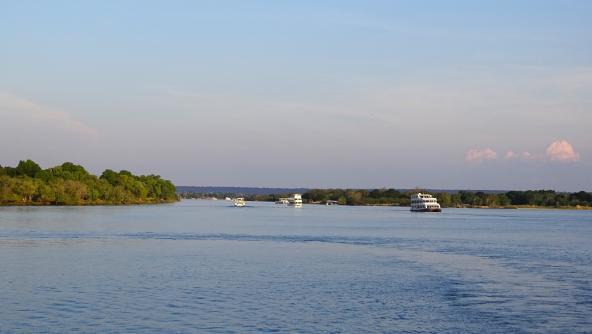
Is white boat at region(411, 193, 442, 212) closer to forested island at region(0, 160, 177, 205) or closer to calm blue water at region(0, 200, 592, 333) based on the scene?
forested island at region(0, 160, 177, 205)

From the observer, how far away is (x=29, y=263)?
131 feet

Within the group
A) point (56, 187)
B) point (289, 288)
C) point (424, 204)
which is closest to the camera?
point (289, 288)

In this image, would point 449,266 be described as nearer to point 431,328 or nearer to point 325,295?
point 325,295

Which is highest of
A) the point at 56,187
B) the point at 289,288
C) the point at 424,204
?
the point at 56,187

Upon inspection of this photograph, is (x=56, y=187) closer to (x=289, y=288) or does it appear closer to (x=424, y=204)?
(x=424, y=204)

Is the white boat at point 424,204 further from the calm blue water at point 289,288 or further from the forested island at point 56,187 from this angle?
the calm blue water at point 289,288

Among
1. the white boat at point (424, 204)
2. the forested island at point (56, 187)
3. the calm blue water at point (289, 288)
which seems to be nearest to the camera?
the calm blue water at point (289, 288)

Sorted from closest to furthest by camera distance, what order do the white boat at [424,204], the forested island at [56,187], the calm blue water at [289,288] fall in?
the calm blue water at [289,288] → the forested island at [56,187] → the white boat at [424,204]

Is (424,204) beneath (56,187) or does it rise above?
beneath

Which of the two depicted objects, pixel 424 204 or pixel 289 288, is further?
pixel 424 204

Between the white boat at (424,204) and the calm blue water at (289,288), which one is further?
the white boat at (424,204)

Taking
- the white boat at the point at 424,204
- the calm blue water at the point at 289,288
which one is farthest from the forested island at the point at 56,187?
the calm blue water at the point at 289,288

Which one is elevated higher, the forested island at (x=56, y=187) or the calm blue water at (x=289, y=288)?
the forested island at (x=56, y=187)

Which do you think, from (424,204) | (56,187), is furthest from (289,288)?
(56,187)
